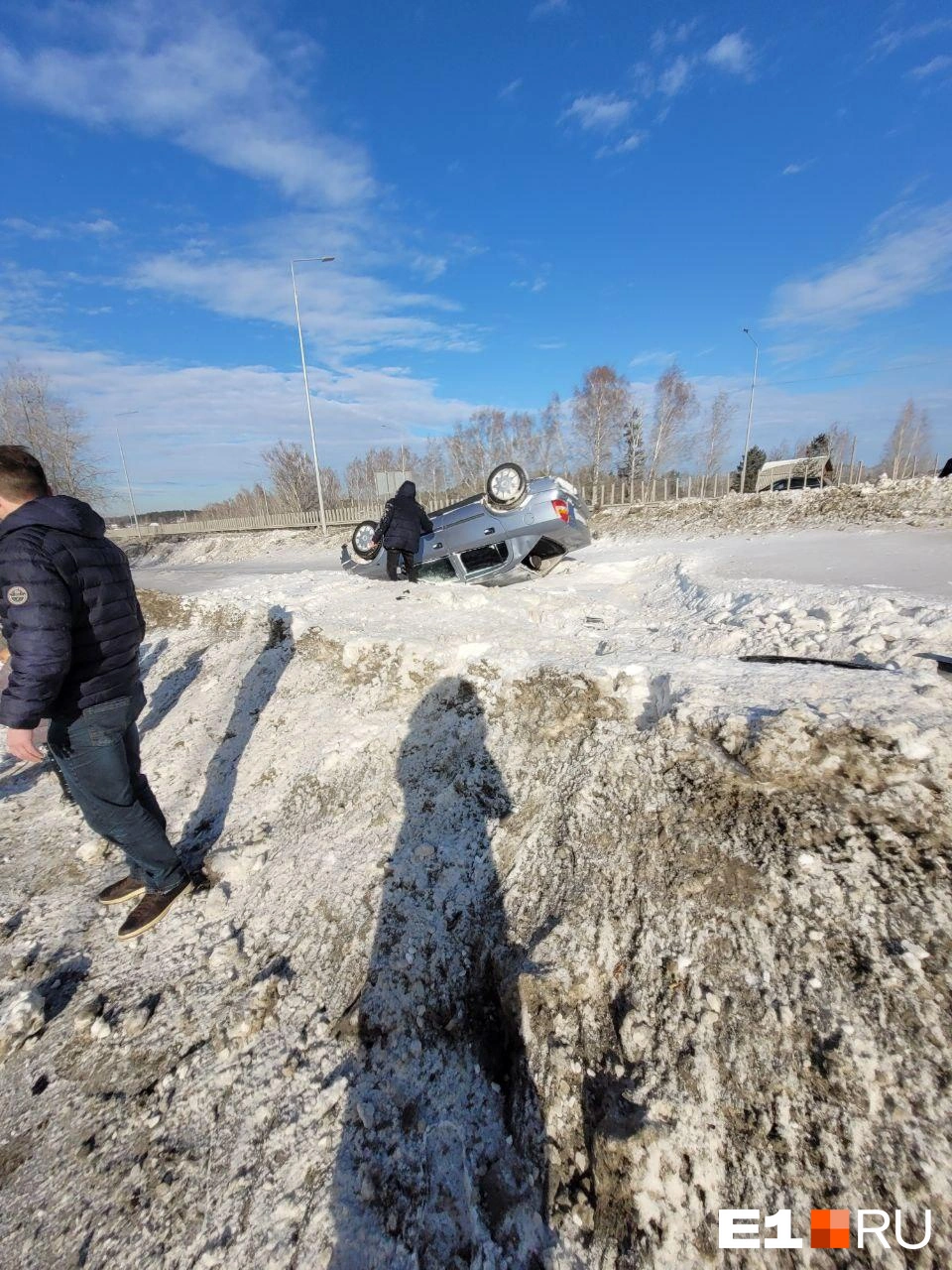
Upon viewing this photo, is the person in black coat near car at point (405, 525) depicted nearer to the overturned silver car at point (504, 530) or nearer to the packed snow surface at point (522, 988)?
the overturned silver car at point (504, 530)

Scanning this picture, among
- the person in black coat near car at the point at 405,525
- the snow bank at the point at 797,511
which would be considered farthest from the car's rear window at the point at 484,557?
the snow bank at the point at 797,511

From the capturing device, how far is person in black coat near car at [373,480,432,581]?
709 centimetres

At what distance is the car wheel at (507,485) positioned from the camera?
655cm

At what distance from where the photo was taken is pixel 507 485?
662 cm

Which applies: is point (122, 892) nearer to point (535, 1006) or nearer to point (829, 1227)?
point (535, 1006)

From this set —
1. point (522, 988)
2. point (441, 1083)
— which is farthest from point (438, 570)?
point (441, 1083)

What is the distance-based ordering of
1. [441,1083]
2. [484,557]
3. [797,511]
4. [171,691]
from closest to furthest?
[441,1083] → [171,691] → [484,557] → [797,511]

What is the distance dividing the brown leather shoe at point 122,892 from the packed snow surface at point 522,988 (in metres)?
0.09

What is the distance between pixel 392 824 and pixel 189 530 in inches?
1558

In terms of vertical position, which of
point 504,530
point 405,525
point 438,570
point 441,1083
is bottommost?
point 441,1083

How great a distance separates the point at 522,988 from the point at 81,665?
8.22 feet

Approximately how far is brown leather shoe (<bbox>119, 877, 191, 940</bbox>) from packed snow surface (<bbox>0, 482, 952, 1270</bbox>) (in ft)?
0.29

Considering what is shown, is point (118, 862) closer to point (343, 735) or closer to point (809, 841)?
point (343, 735)

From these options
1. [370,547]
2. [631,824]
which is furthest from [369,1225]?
[370,547]
